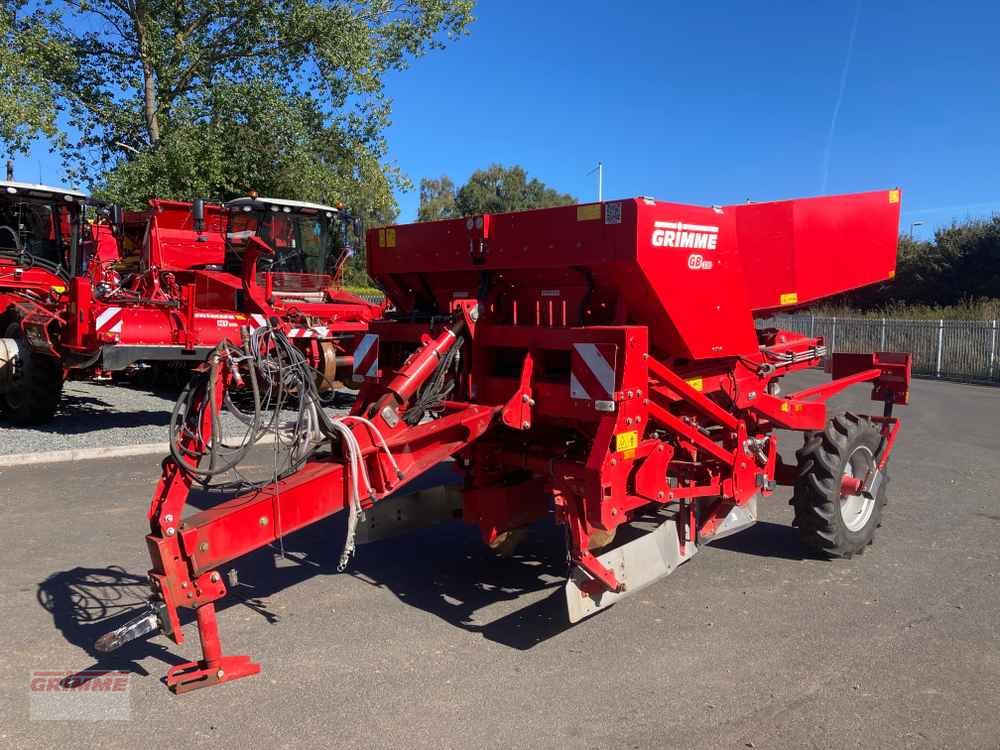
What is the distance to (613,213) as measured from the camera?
4.22 metres

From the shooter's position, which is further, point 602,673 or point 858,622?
point 858,622

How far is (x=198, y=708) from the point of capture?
139 inches

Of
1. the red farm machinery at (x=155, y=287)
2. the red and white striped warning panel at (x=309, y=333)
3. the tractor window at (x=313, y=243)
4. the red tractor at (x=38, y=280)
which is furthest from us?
the tractor window at (x=313, y=243)

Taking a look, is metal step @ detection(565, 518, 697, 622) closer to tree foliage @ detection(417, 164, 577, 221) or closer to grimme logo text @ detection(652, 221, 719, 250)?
grimme logo text @ detection(652, 221, 719, 250)

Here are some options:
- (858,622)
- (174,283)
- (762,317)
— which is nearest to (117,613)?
(858,622)

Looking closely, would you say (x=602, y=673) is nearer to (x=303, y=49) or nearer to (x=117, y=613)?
(x=117, y=613)

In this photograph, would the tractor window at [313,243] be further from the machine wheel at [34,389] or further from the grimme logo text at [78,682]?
the grimme logo text at [78,682]

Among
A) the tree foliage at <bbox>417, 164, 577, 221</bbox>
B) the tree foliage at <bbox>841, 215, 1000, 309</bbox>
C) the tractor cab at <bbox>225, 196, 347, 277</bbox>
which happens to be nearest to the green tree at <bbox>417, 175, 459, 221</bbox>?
the tree foliage at <bbox>417, 164, 577, 221</bbox>

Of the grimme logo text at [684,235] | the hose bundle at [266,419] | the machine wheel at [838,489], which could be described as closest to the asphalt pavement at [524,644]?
the machine wheel at [838,489]

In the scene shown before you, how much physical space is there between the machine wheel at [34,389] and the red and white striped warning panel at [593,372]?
26.5ft

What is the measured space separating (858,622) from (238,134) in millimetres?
17366

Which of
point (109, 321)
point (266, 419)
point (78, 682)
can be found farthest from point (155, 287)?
point (78, 682)

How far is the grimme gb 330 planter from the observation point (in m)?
3.86

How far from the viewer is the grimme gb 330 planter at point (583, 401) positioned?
152 inches
